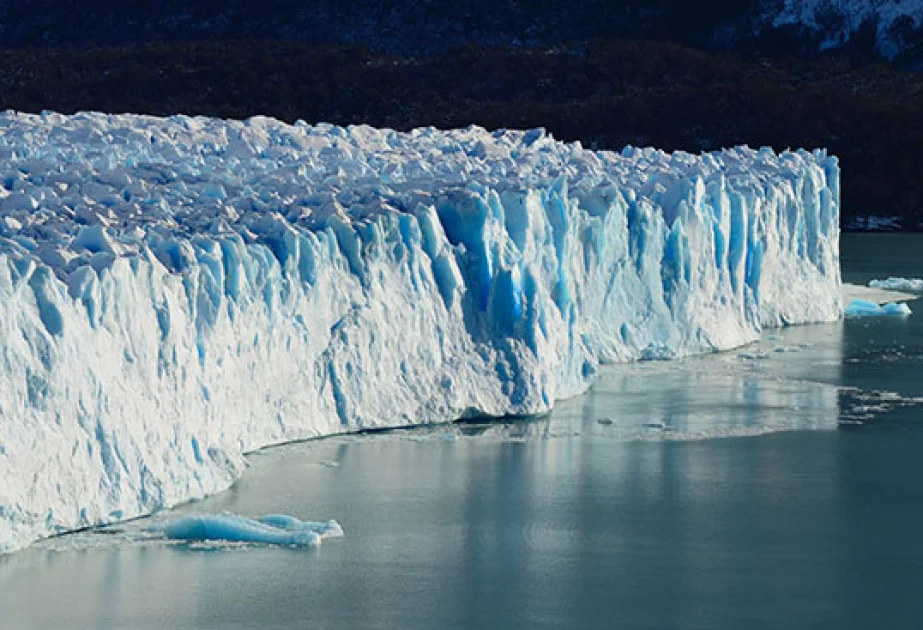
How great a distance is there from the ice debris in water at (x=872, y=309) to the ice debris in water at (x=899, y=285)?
2174 mm

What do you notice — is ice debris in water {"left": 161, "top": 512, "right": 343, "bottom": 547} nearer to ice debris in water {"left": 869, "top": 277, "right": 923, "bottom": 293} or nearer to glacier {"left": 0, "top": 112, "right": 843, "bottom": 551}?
glacier {"left": 0, "top": 112, "right": 843, "bottom": 551}

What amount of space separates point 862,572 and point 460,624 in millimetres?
1986

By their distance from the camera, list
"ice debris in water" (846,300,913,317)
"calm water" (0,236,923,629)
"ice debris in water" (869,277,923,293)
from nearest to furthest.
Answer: "calm water" (0,236,923,629) → "ice debris in water" (846,300,913,317) → "ice debris in water" (869,277,923,293)

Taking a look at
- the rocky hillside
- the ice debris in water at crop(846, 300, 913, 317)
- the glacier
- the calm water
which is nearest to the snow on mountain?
the rocky hillside

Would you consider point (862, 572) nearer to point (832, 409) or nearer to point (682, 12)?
point (832, 409)

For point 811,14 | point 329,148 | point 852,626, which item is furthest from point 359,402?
point 811,14

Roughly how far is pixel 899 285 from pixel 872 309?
2799 mm

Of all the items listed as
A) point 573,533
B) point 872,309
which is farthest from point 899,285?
point 573,533

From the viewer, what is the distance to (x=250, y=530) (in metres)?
8.34

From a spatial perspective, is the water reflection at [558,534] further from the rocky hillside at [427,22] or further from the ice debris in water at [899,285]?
the rocky hillside at [427,22]

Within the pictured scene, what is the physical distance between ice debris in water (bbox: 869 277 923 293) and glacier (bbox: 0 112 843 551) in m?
3.50

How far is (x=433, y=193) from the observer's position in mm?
11688

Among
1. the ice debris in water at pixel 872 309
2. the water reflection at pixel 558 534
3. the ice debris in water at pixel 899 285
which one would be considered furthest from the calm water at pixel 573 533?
the ice debris in water at pixel 899 285

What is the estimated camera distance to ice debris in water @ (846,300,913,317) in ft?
59.7
